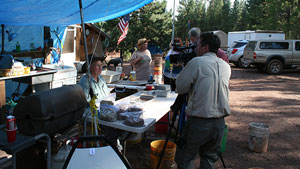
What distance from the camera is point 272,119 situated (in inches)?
241

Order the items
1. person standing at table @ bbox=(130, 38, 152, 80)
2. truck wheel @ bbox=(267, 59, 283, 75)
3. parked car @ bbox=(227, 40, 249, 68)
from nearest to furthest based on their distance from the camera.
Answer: person standing at table @ bbox=(130, 38, 152, 80) → truck wheel @ bbox=(267, 59, 283, 75) → parked car @ bbox=(227, 40, 249, 68)

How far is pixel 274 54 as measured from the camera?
1334cm

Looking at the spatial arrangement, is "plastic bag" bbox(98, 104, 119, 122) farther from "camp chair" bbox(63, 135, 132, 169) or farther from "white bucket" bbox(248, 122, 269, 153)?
"white bucket" bbox(248, 122, 269, 153)

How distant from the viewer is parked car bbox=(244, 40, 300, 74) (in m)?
13.3

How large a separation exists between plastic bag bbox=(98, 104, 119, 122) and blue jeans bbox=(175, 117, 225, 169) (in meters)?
0.77

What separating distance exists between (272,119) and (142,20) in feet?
61.4

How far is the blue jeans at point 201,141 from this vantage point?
2537 mm

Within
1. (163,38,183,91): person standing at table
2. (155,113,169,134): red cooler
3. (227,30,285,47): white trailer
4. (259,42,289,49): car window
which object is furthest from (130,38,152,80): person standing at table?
(227,30,285,47): white trailer

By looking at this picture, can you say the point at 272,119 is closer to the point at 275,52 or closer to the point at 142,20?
the point at 275,52

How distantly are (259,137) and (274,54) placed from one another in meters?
10.7

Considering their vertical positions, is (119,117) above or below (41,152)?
above

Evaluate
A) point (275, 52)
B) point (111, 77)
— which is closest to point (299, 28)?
point (275, 52)

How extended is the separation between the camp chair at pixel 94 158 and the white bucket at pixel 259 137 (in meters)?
2.79

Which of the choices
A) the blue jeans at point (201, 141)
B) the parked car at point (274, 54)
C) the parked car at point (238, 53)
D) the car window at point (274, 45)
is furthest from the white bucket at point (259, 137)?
the parked car at point (238, 53)
